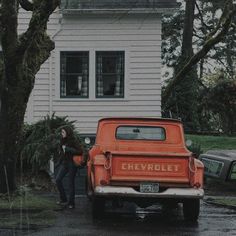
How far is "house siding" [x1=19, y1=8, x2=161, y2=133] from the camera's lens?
20703 millimetres

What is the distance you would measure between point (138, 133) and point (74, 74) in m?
8.31

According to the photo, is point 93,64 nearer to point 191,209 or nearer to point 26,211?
point 26,211

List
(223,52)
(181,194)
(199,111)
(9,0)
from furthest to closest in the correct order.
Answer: (223,52)
(199,111)
(9,0)
(181,194)

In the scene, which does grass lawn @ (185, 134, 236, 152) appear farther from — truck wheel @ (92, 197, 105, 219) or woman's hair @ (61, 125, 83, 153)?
truck wheel @ (92, 197, 105, 219)

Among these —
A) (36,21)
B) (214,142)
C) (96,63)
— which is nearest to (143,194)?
(36,21)

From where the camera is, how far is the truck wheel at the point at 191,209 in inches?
459

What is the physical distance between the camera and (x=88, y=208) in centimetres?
1319

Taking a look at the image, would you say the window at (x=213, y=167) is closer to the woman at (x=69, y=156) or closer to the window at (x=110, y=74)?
the window at (x=110, y=74)

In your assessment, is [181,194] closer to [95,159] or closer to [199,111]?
[95,159]

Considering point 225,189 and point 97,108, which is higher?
point 97,108

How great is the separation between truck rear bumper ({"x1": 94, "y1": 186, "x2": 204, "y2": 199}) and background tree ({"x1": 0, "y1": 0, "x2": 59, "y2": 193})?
9.50ft

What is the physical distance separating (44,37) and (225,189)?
22.0 ft

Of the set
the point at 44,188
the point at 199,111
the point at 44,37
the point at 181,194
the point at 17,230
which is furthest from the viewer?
the point at 199,111

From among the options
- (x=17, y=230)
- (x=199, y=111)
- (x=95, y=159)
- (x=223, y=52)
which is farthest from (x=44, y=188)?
(x=223, y=52)
